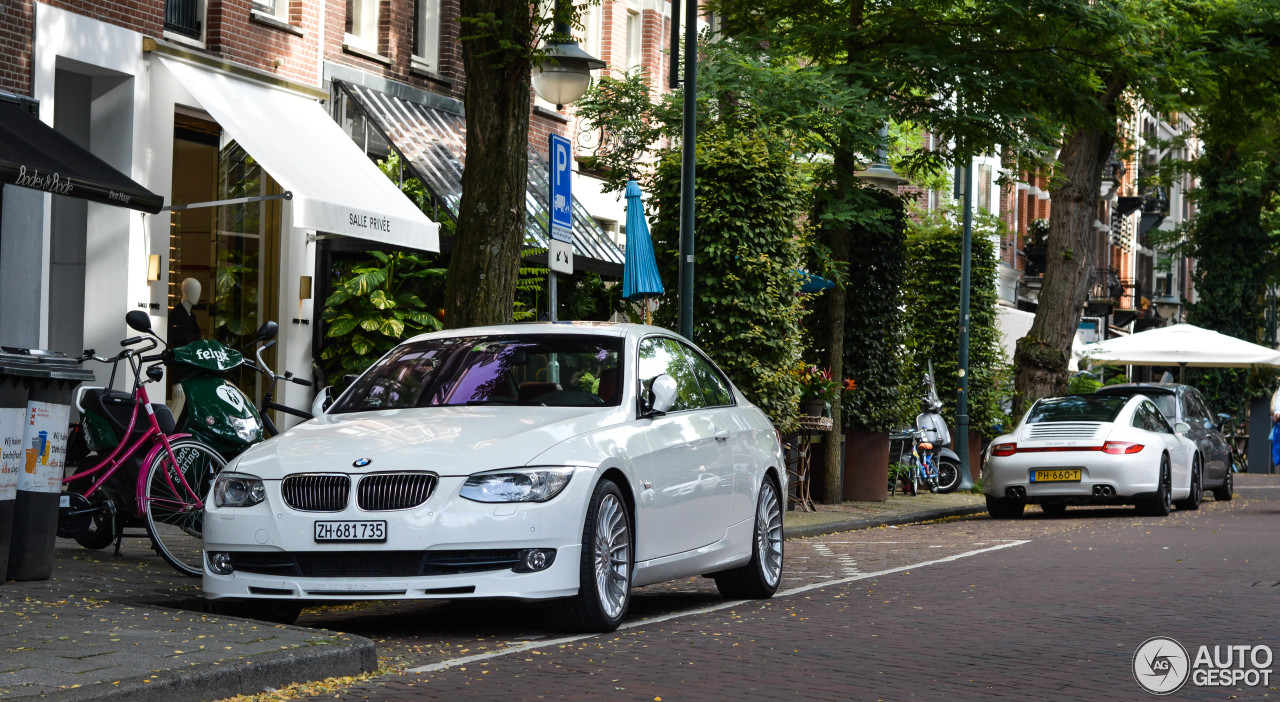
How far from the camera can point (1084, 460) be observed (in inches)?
832

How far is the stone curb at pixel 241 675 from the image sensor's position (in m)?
6.54

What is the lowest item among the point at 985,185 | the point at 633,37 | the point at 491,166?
the point at 491,166

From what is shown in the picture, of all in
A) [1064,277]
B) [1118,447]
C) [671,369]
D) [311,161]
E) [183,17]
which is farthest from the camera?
[1064,277]

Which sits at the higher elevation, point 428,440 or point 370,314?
point 370,314

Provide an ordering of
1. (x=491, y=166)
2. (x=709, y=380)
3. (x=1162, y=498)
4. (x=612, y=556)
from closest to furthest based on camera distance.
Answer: (x=612, y=556) → (x=709, y=380) → (x=491, y=166) → (x=1162, y=498)

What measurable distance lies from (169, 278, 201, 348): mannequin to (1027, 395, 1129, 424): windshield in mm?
9695

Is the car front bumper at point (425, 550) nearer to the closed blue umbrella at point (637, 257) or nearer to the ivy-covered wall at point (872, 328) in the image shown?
the closed blue umbrella at point (637, 257)

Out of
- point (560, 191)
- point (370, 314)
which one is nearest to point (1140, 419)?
point (370, 314)

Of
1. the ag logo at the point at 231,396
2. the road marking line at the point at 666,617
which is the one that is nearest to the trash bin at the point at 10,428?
the ag logo at the point at 231,396

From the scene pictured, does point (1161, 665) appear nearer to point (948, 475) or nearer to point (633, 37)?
point (948, 475)

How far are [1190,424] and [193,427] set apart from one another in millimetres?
17375

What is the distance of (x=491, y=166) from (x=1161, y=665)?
6.89 metres

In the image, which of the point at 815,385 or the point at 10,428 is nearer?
the point at 10,428

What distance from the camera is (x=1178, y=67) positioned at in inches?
968
